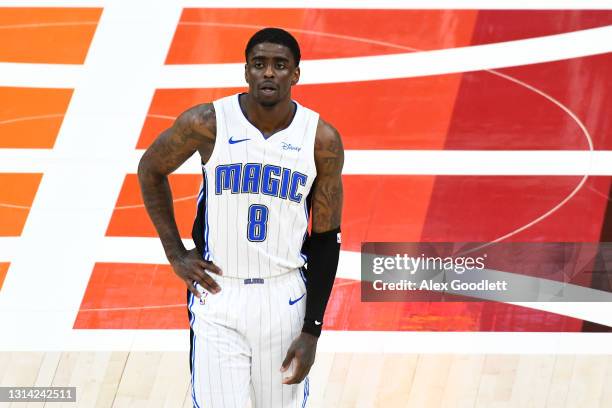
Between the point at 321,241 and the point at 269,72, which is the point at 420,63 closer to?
the point at 321,241

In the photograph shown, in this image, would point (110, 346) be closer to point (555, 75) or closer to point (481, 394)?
point (481, 394)

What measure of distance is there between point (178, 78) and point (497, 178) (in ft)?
5.87

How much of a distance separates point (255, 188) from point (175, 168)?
302mm

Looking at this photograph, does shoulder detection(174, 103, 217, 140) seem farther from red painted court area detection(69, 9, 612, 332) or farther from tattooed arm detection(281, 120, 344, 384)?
red painted court area detection(69, 9, 612, 332)

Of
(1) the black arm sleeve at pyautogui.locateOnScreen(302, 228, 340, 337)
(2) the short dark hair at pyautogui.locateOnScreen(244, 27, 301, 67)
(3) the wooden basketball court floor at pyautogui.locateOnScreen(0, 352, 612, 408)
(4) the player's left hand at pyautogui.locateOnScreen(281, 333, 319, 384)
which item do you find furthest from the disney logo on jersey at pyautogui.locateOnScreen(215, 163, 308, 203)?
(3) the wooden basketball court floor at pyautogui.locateOnScreen(0, 352, 612, 408)

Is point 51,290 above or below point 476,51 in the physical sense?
below

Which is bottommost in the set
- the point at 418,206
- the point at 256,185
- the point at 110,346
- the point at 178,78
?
the point at 110,346

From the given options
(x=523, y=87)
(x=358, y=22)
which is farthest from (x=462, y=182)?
(x=358, y=22)

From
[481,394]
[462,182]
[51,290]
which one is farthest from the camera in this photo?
[462,182]

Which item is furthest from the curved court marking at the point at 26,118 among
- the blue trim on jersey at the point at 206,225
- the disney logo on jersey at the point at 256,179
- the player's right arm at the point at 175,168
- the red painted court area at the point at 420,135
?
the disney logo on jersey at the point at 256,179

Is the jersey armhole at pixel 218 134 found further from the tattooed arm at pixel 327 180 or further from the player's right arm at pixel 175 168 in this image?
the tattooed arm at pixel 327 180

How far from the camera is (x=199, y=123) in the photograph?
317cm

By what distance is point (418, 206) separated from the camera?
18.1 ft

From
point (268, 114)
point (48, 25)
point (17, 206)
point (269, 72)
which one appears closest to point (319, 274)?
point (268, 114)
